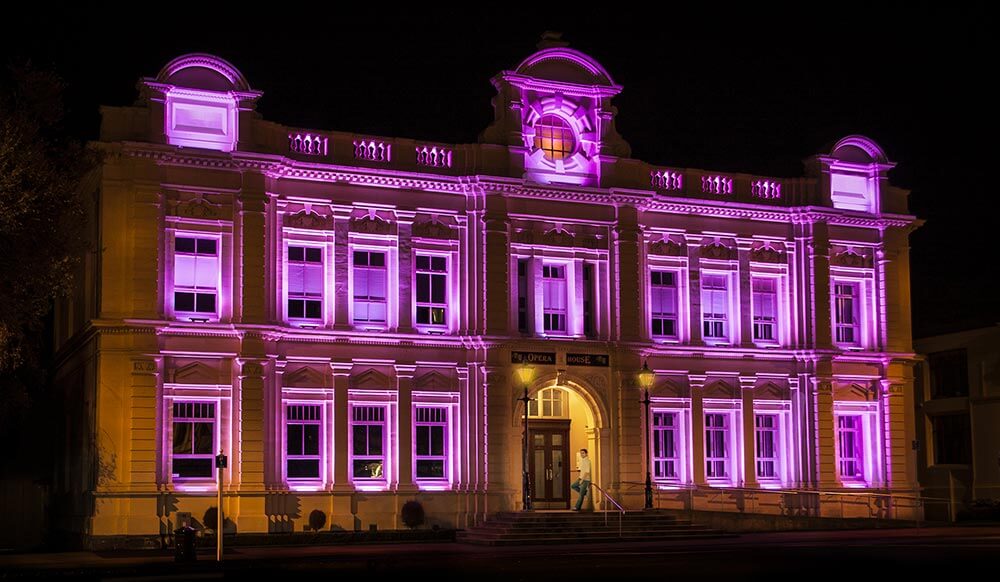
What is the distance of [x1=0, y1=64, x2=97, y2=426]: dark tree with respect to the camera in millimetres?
28969

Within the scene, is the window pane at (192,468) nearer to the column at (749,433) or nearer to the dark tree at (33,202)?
the dark tree at (33,202)

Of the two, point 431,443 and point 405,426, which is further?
point 431,443

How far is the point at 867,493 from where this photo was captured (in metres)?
43.5

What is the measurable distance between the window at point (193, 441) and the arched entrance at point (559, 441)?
9.69 m

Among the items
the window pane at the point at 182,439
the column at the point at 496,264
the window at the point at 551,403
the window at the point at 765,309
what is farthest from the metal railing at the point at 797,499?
the window pane at the point at 182,439

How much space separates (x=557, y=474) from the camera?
41719 millimetres

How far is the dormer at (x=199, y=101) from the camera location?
36812 mm

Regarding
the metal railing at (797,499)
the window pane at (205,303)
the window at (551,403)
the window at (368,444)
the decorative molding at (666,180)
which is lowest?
the metal railing at (797,499)

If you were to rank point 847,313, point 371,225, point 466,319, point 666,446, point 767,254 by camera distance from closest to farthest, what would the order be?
point 371,225, point 466,319, point 666,446, point 767,254, point 847,313

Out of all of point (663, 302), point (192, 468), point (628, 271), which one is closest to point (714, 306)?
point (663, 302)

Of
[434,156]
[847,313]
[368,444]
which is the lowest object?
[368,444]

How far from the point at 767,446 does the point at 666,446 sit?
12.3ft

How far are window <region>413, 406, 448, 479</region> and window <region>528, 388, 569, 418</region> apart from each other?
10.3 ft

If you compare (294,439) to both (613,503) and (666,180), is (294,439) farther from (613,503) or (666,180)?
(666,180)
